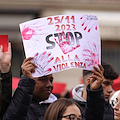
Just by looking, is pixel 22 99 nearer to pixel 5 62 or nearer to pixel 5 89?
pixel 5 89

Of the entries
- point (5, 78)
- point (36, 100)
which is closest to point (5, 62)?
point (5, 78)

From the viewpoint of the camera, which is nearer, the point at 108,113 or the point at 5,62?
the point at 5,62

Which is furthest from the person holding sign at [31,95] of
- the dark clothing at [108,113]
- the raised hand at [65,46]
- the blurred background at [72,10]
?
the blurred background at [72,10]

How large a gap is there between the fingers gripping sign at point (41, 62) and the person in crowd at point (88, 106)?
282 mm

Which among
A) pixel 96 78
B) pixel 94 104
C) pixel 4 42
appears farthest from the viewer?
pixel 94 104

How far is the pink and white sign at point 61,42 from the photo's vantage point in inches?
175

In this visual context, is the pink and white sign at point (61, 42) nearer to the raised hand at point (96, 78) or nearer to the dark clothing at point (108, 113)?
the raised hand at point (96, 78)

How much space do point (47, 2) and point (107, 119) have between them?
47.5 ft

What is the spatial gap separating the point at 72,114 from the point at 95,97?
0.46m

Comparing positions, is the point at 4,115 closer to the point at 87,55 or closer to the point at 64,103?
the point at 64,103

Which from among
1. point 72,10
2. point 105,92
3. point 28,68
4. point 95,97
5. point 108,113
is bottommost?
point 108,113

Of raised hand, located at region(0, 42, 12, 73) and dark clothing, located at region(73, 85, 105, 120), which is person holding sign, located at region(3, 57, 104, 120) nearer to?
dark clothing, located at region(73, 85, 105, 120)

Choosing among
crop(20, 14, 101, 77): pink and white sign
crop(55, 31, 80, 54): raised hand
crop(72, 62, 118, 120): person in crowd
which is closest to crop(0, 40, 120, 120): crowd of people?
crop(20, 14, 101, 77): pink and white sign

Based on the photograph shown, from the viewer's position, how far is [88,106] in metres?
4.66
